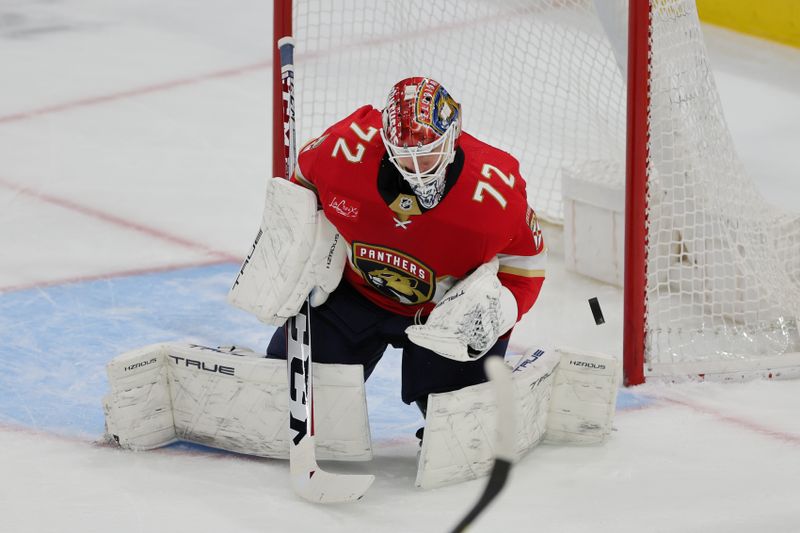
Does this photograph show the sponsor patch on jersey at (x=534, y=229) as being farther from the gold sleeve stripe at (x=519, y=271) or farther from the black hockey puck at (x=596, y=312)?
the black hockey puck at (x=596, y=312)

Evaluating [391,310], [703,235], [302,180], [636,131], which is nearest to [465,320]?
[391,310]

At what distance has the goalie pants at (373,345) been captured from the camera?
302 centimetres

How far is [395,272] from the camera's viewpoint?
2.96 metres

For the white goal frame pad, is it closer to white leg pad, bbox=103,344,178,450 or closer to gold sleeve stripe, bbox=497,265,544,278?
gold sleeve stripe, bbox=497,265,544,278

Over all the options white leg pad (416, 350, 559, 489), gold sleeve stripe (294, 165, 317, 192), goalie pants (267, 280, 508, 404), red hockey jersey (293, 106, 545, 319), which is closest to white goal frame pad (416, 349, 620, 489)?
white leg pad (416, 350, 559, 489)

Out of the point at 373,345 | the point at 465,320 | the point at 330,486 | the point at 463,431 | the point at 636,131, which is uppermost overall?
the point at 636,131

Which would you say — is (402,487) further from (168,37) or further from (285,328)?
(168,37)

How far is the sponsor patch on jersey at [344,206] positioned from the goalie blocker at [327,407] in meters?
0.31

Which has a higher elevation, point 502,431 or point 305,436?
point 502,431

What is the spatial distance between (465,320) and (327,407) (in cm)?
40

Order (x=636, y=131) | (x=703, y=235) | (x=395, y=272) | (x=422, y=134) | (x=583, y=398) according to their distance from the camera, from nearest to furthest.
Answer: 1. (x=422, y=134)
2. (x=395, y=272)
3. (x=583, y=398)
4. (x=636, y=131)
5. (x=703, y=235)

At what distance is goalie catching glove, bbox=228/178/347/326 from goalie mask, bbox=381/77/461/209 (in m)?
0.27

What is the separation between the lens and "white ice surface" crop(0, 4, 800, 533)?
9.45ft

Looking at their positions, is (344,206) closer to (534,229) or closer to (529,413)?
(534,229)
